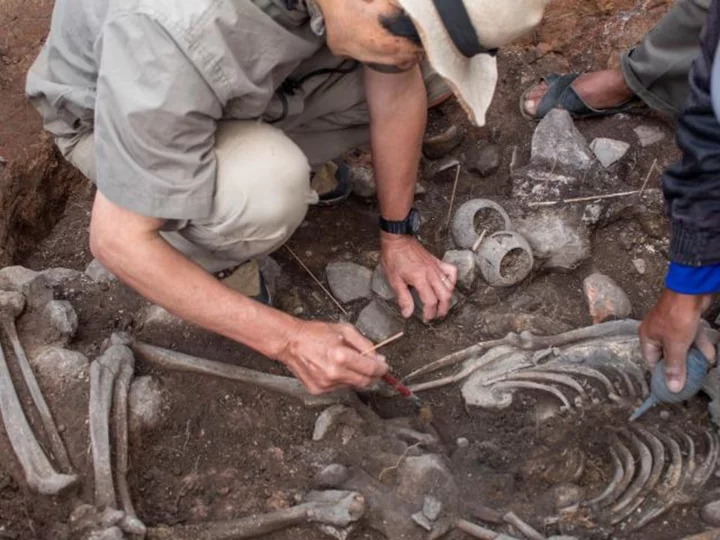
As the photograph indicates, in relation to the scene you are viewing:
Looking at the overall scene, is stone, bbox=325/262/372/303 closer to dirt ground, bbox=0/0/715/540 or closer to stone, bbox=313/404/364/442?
dirt ground, bbox=0/0/715/540

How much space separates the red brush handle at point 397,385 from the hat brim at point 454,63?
2.66 ft

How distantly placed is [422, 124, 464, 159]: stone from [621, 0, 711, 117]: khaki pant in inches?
29.2

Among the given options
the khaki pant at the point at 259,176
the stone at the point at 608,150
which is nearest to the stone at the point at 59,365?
the khaki pant at the point at 259,176

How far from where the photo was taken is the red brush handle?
8.12ft

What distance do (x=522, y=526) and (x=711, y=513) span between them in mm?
534

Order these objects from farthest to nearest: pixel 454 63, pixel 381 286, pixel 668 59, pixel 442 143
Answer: pixel 442 143 < pixel 668 59 < pixel 381 286 < pixel 454 63

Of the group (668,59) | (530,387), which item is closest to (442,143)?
(668,59)

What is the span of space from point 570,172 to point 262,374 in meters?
1.53

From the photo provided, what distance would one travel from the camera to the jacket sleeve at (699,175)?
6.79 feet

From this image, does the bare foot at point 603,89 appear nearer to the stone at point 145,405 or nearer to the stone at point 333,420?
the stone at point 333,420

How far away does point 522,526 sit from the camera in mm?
2266

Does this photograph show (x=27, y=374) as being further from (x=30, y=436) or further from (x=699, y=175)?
(x=699, y=175)

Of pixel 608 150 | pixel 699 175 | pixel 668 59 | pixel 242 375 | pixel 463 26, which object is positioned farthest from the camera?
pixel 608 150

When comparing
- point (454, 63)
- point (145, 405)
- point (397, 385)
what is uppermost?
point (454, 63)
